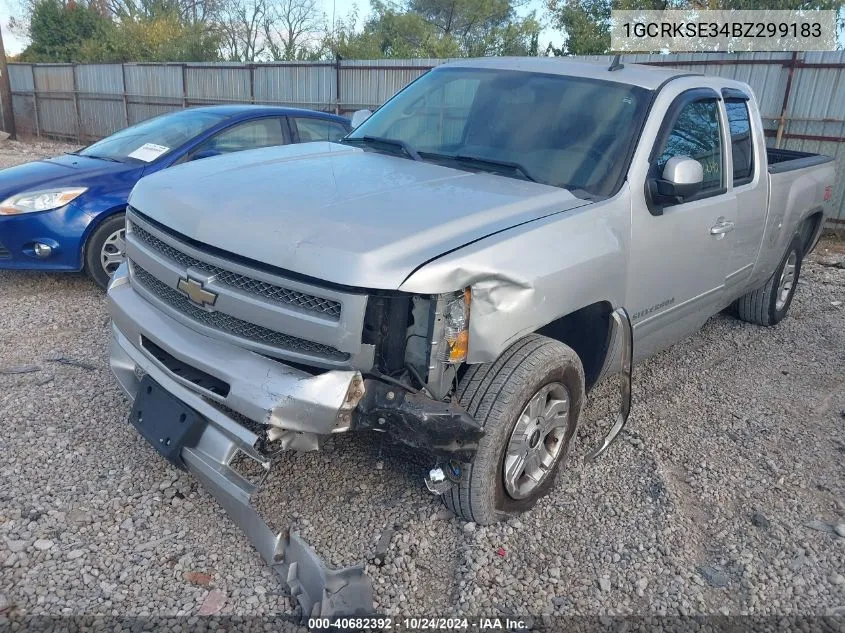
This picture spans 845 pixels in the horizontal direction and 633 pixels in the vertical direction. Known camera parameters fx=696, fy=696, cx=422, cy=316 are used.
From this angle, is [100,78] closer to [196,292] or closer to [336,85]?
Result: [336,85]

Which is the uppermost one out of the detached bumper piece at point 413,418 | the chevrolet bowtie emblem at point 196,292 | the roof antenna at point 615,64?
the roof antenna at point 615,64

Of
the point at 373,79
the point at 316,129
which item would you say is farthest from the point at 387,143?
the point at 373,79

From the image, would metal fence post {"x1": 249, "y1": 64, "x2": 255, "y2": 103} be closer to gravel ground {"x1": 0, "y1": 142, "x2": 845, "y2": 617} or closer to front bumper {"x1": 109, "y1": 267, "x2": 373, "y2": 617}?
gravel ground {"x1": 0, "y1": 142, "x2": 845, "y2": 617}

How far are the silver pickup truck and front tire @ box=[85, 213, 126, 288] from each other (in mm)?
2411

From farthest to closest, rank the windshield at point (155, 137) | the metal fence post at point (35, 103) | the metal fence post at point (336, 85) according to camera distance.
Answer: the metal fence post at point (35, 103), the metal fence post at point (336, 85), the windshield at point (155, 137)

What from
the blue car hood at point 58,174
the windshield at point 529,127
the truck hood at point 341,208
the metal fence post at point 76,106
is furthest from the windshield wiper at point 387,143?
the metal fence post at point 76,106

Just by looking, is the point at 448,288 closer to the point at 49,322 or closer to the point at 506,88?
the point at 506,88

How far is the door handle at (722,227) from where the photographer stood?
391 centimetres

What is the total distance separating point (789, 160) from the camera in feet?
18.3

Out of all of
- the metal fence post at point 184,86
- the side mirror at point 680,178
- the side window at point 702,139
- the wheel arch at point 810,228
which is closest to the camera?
the side mirror at point 680,178

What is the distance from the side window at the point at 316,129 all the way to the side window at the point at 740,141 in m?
3.73

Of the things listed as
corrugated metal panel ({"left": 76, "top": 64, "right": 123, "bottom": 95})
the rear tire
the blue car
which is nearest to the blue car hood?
the blue car

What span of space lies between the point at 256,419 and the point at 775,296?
4730 millimetres

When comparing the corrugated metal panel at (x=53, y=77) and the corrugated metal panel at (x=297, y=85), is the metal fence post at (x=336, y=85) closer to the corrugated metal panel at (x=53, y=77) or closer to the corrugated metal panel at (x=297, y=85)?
the corrugated metal panel at (x=297, y=85)
